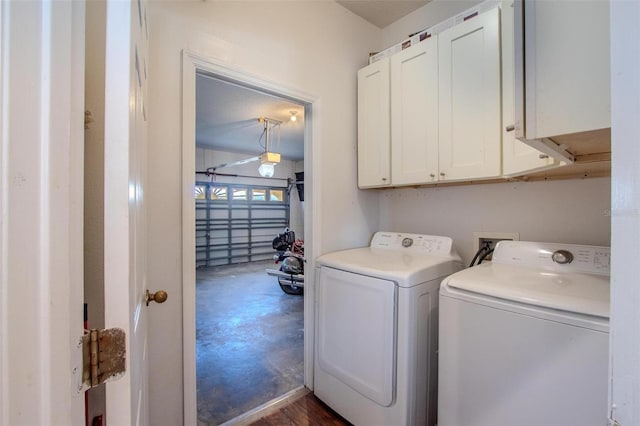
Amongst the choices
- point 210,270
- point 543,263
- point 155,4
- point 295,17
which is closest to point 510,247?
point 543,263

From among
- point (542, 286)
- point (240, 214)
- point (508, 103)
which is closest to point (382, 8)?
point (508, 103)

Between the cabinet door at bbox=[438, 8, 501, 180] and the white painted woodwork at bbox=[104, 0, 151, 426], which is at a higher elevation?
the cabinet door at bbox=[438, 8, 501, 180]

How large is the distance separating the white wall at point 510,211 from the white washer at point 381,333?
0.90ft

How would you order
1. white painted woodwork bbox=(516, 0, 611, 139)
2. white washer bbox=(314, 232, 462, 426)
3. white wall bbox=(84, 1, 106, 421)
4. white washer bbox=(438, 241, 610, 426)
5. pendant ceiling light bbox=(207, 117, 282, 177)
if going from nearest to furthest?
1. white wall bbox=(84, 1, 106, 421)
2. white painted woodwork bbox=(516, 0, 611, 139)
3. white washer bbox=(438, 241, 610, 426)
4. white washer bbox=(314, 232, 462, 426)
5. pendant ceiling light bbox=(207, 117, 282, 177)

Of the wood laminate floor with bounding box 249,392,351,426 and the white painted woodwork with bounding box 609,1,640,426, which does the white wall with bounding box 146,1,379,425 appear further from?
the white painted woodwork with bounding box 609,1,640,426

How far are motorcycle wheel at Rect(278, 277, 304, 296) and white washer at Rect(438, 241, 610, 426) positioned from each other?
129 inches

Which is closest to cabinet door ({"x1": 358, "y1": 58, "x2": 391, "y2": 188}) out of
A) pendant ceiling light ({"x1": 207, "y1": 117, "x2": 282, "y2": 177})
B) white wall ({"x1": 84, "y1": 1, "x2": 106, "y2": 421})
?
pendant ceiling light ({"x1": 207, "y1": 117, "x2": 282, "y2": 177})

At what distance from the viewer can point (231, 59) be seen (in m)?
1.59

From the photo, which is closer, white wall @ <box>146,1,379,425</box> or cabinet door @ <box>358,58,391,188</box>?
white wall @ <box>146,1,379,425</box>

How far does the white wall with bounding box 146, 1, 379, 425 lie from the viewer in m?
1.36

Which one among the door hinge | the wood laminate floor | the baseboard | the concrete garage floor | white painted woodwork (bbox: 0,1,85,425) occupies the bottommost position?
the concrete garage floor

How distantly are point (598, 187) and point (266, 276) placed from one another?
522cm

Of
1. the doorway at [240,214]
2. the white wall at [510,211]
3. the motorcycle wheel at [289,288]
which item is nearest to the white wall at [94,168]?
the white wall at [510,211]

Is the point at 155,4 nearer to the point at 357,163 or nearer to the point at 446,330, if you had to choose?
the point at 357,163
